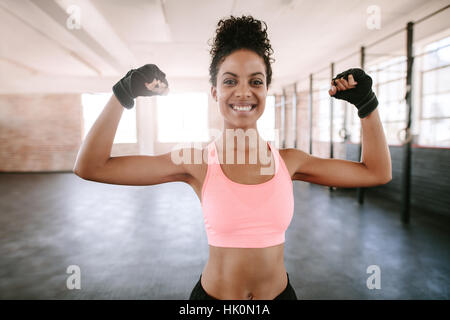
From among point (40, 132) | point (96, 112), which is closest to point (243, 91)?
point (96, 112)

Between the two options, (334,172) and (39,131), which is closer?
(334,172)

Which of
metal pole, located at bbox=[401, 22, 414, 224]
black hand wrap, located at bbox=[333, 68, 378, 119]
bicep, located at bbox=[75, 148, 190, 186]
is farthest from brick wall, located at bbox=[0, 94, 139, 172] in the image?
black hand wrap, located at bbox=[333, 68, 378, 119]

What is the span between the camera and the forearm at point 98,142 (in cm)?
76

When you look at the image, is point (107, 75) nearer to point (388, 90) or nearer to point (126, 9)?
point (126, 9)

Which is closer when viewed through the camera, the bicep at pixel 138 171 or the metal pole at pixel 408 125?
the bicep at pixel 138 171

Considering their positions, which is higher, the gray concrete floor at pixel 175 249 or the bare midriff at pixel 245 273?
the bare midriff at pixel 245 273

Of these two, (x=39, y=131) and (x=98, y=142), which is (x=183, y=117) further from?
(x=98, y=142)

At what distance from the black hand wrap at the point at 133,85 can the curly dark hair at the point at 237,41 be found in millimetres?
217

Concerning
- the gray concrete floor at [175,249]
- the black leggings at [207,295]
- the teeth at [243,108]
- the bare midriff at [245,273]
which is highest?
the teeth at [243,108]

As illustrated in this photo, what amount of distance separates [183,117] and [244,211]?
28.5 feet

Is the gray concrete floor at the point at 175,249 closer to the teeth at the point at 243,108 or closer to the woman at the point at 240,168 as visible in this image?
the woman at the point at 240,168

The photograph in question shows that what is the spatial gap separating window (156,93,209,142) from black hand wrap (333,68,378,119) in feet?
27.7

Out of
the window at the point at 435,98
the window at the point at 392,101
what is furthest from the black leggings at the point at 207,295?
the window at the point at 392,101

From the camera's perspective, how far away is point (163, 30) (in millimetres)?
4887
